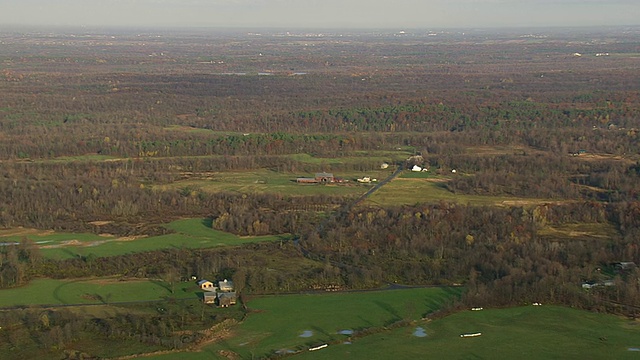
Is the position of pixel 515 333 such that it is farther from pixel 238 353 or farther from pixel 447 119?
pixel 447 119

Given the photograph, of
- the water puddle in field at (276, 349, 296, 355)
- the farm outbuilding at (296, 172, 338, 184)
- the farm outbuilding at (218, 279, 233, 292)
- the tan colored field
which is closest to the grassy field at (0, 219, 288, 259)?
the farm outbuilding at (218, 279, 233, 292)

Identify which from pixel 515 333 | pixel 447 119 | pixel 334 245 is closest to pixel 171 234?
pixel 334 245

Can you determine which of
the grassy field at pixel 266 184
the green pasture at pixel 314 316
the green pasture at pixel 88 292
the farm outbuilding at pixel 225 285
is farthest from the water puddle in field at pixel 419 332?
the grassy field at pixel 266 184

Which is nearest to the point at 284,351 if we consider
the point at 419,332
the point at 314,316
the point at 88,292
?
the point at 314,316

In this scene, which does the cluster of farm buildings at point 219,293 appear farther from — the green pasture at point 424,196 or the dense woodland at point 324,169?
the green pasture at point 424,196

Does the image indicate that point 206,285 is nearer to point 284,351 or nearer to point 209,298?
point 209,298

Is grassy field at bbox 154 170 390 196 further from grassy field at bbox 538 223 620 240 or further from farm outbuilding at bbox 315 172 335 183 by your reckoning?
grassy field at bbox 538 223 620 240
